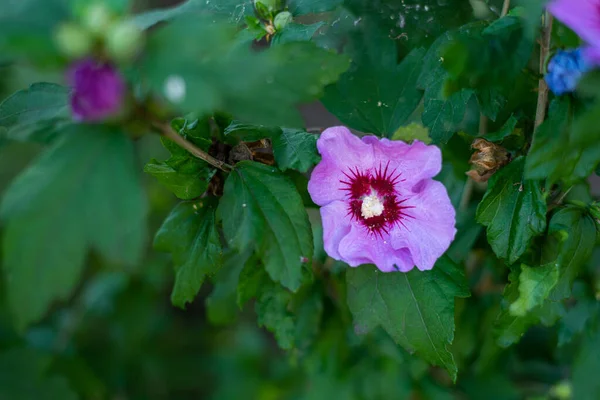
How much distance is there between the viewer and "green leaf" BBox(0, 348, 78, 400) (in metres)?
1.93

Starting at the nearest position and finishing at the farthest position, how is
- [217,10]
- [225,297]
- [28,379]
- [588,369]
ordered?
[217,10], [588,369], [225,297], [28,379]

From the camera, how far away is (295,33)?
1.12m

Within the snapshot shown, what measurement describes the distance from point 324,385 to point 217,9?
1.16 m

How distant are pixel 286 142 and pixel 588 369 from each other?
3.00 ft

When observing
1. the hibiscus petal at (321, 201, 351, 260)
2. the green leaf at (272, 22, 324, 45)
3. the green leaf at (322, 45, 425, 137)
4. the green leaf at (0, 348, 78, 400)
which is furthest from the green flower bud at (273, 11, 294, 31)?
the green leaf at (0, 348, 78, 400)

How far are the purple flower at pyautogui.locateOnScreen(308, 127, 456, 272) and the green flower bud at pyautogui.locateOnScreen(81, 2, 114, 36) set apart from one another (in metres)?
0.42

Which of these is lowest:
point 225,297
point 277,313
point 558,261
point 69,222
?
point 225,297

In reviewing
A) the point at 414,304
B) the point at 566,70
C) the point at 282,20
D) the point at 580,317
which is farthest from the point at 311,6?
the point at 580,317

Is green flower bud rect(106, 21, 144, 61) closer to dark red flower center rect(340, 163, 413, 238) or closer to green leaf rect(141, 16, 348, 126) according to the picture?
green leaf rect(141, 16, 348, 126)

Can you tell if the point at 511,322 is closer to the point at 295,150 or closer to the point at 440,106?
the point at 440,106

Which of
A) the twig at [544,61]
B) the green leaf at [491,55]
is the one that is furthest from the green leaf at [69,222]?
the twig at [544,61]

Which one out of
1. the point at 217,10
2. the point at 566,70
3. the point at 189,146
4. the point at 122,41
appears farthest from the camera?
the point at 217,10

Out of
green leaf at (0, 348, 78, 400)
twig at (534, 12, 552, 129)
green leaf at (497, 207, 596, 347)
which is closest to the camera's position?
twig at (534, 12, 552, 129)

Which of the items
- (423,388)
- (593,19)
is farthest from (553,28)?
(423,388)
